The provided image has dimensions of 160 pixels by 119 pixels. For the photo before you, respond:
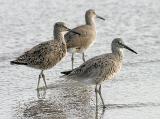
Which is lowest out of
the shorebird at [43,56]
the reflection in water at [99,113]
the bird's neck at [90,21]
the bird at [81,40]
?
the reflection in water at [99,113]

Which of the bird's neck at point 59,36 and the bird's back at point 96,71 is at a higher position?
the bird's neck at point 59,36

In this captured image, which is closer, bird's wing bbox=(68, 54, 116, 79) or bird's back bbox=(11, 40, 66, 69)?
bird's wing bbox=(68, 54, 116, 79)

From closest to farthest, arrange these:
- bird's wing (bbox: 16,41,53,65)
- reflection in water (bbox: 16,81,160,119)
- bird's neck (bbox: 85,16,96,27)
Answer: reflection in water (bbox: 16,81,160,119) < bird's wing (bbox: 16,41,53,65) < bird's neck (bbox: 85,16,96,27)

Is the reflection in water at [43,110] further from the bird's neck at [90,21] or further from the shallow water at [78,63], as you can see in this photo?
the bird's neck at [90,21]

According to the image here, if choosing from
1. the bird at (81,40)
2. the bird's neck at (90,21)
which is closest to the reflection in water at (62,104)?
the bird at (81,40)

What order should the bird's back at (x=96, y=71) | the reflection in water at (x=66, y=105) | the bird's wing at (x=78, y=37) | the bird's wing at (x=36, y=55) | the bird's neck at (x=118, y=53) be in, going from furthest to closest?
1. the bird's wing at (x=78, y=37)
2. the bird's wing at (x=36, y=55)
3. the bird's neck at (x=118, y=53)
4. the bird's back at (x=96, y=71)
5. the reflection in water at (x=66, y=105)

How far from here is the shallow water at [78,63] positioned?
1030cm

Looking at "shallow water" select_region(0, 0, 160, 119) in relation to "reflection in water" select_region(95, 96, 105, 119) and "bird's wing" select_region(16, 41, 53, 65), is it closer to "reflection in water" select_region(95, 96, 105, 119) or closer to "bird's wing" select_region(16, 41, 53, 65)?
"reflection in water" select_region(95, 96, 105, 119)

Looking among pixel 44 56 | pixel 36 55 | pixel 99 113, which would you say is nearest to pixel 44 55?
pixel 44 56

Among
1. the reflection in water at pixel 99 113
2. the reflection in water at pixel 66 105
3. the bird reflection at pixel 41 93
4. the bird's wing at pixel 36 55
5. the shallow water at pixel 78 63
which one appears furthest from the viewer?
the bird's wing at pixel 36 55

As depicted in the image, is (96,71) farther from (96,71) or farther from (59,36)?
(59,36)

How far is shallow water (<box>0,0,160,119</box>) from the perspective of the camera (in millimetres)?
10297

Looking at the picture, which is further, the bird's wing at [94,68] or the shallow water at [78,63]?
the bird's wing at [94,68]

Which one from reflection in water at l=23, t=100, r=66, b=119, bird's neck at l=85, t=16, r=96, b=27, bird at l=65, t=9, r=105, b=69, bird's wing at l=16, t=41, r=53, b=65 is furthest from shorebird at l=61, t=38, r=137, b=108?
bird's neck at l=85, t=16, r=96, b=27
